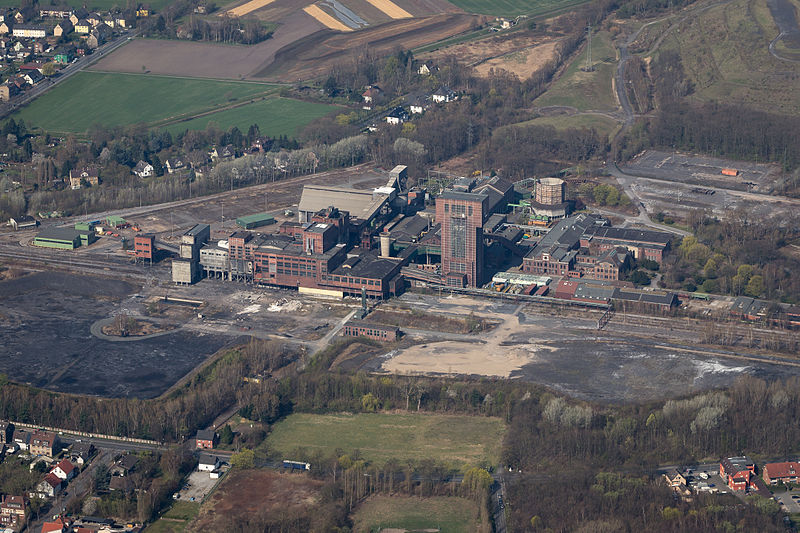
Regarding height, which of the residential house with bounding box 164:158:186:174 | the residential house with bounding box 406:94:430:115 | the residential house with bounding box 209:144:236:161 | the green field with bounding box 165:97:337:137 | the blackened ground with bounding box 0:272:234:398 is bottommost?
the blackened ground with bounding box 0:272:234:398

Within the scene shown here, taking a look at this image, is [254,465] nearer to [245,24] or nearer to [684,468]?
[684,468]

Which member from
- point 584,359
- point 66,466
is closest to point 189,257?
point 66,466

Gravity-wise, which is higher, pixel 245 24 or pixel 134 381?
pixel 245 24

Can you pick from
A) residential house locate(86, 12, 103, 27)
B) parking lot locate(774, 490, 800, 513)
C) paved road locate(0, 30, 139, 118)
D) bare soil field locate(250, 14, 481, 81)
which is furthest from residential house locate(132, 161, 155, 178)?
parking lot locate(774, 490, 800, 513)

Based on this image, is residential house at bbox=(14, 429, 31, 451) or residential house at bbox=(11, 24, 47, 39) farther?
residential house at bbox=(11, 24, 47, 39)

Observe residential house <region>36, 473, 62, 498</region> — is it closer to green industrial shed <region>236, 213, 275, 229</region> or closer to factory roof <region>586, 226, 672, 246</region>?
green industrial shed <region>236, 213, 275, 229</region>

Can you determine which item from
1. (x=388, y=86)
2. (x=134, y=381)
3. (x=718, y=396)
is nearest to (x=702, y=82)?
(x=388, y=86)

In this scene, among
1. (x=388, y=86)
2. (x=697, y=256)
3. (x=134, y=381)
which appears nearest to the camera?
(x=134, y=381)
